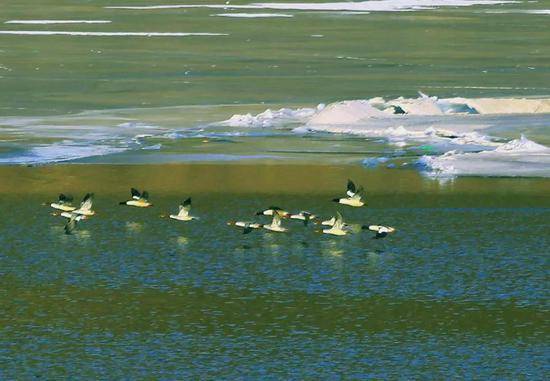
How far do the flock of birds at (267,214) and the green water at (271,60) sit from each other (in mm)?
10139

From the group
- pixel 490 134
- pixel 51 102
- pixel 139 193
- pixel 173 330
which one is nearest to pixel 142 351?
pixel 173 330

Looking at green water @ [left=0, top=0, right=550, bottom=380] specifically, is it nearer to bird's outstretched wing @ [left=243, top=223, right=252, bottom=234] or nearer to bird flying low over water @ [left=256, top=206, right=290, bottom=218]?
bird's outstretched wing @ [left=243, top=223, right=252, bottom=234]

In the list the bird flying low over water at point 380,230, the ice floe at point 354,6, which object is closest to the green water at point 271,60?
the ice floe at point 354,6

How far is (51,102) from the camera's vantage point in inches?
1128

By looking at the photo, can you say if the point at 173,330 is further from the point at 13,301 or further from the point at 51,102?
the point at 51,102

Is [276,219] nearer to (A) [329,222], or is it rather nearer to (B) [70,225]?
(A) [329,222]

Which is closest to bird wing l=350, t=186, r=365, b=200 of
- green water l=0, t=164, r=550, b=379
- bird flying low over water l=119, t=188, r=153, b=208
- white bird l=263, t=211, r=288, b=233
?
green water l=0, t=164, r=550, b=379

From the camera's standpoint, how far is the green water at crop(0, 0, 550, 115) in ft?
97.5

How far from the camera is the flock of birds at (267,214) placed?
1589 cm

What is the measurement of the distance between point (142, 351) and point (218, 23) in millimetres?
A: 36906

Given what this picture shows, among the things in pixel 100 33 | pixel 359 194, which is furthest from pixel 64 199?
pixel 100 33

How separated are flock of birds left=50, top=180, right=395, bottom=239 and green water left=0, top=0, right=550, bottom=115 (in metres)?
10.1

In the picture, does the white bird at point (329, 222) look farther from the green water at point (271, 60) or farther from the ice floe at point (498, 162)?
the green water at point (271, 60)

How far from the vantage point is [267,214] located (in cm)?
1680
